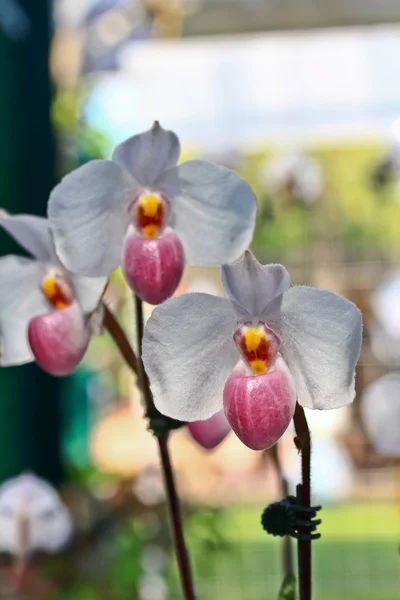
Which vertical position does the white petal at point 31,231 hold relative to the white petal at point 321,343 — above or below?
above

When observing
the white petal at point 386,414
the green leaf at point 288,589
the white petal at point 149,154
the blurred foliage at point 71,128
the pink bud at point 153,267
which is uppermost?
the white petal at point 149,154

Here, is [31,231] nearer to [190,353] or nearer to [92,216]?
[92,216]

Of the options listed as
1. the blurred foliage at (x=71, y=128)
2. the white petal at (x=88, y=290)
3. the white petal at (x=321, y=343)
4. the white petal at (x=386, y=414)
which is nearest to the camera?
the white petal at (x=321, y=343)

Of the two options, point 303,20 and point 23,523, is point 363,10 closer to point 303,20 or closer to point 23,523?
point 303,20

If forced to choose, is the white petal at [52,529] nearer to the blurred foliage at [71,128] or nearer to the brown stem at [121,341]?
the brown stem at [121,341]

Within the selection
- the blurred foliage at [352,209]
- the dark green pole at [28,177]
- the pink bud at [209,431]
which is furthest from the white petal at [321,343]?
the blurred foliage at [352,209]

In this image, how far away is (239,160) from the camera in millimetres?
3262

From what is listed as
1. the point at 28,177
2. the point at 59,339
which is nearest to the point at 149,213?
the point at 59,339

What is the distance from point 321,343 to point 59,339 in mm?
174

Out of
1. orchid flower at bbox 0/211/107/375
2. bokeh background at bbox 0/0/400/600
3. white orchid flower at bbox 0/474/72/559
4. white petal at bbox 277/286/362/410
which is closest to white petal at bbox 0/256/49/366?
orchid flower at bbox 0/211/107/375

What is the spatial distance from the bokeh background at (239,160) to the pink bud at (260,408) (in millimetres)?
1908

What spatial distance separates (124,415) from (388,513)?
1.24 meters

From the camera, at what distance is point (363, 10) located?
10.5ft

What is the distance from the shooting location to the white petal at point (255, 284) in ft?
1.36
